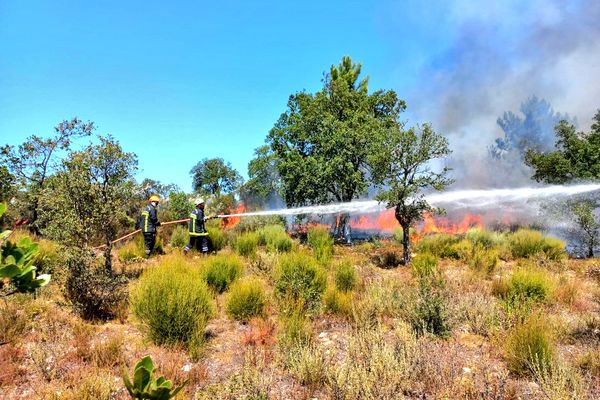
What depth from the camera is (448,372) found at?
428cm

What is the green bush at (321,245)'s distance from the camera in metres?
10.7

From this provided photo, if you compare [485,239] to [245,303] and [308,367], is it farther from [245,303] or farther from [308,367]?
[308,367]

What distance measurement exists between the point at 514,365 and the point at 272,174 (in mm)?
18078

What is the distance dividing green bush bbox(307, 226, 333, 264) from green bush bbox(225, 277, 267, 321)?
3773 mm

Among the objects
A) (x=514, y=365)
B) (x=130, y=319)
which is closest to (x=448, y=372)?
(x=514, y=365)

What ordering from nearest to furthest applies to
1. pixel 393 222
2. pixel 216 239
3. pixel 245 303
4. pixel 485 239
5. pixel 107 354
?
1. pixel 107 354
2. pixel 245 303
3. pixel 216 239
4. pixel 485 239
5. pixel 393 222

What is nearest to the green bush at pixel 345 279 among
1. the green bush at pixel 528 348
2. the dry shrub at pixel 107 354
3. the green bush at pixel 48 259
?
the green bush at pixel 528 348

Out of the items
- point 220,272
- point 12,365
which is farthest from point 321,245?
point 12,365

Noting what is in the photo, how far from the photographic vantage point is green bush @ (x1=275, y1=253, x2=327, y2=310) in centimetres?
710

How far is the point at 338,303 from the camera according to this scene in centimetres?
677

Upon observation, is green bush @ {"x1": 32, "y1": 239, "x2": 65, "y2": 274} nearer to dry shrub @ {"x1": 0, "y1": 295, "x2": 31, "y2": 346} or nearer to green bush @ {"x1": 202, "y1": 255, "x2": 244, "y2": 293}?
dry shrub @ {"x1": 0, "y1": 295, "x2": 31, "y2": 346}

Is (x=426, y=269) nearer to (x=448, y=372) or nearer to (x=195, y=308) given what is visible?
(x=448, y=372)

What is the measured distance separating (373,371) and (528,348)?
2.12m

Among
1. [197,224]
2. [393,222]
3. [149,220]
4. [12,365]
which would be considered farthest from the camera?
[393,222]
